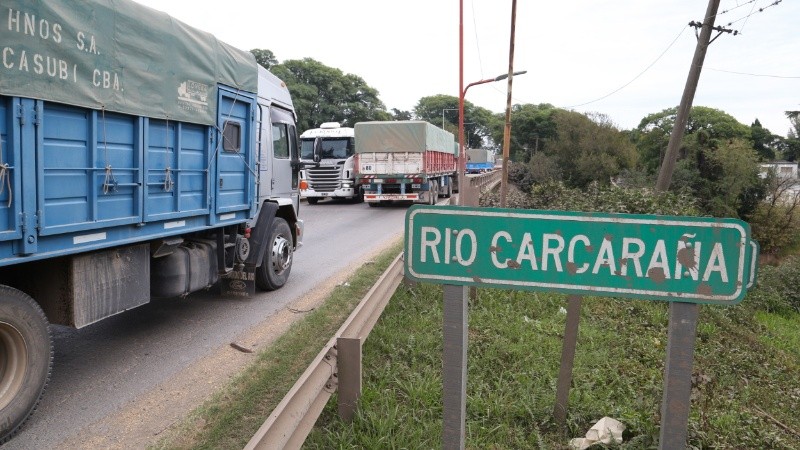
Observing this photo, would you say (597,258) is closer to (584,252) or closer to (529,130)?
(584,252)

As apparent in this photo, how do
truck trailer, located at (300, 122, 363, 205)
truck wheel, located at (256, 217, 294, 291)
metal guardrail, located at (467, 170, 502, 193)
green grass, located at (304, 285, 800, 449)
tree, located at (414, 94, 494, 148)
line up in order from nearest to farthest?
1. green grass, located at (304, 285, 800, 449)
2. truck wheel, located at (256, 217, 294, 291)
3. metal guardrail, located at (467, 170, 502, 193)
4. truck trailer, located at (300, 122, 363, 205)
5. tree, located at (414, 94, 494, 148)

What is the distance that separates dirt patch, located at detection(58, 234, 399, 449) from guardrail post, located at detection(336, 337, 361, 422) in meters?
1.24

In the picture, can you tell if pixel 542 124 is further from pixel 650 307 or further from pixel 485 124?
pixel 650 307

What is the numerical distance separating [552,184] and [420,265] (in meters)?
13.5

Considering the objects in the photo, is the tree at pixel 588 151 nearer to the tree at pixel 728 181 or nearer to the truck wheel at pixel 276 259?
the tree at pixel 728 181

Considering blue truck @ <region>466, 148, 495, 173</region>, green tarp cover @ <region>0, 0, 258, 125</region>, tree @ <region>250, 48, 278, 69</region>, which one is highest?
tree @ <region>250, 48, 278, 69</region>

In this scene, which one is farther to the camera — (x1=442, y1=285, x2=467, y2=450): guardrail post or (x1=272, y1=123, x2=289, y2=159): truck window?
(x1=272, y1=123, x2=289, y2=159): truck window

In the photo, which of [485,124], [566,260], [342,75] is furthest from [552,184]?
[485,124]

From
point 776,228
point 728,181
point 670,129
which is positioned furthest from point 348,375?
point 670,129

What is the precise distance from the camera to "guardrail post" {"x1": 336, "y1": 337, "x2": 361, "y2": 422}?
3.52 meters

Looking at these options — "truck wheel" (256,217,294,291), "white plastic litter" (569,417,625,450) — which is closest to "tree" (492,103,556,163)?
"truck wheel" (256,217,294,291)

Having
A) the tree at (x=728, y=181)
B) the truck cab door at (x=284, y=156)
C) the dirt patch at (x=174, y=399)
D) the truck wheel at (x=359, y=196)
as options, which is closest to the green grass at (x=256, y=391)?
the dirt patch at (x=174, y=399)

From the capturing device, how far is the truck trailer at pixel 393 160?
66.4ft

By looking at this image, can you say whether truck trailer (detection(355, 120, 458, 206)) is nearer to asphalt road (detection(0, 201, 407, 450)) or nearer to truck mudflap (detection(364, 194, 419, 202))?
truck mudflap (detection(364, 194, 419, 202))
